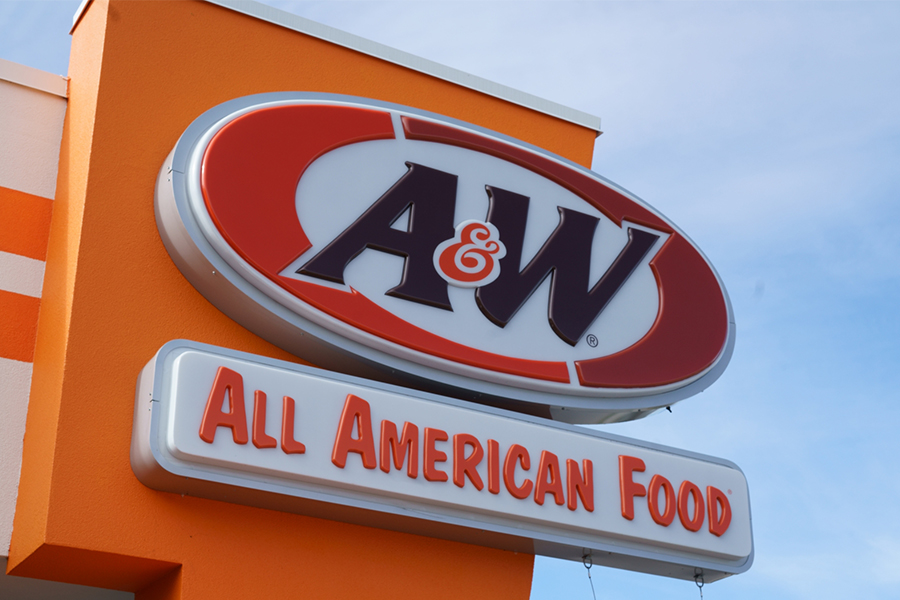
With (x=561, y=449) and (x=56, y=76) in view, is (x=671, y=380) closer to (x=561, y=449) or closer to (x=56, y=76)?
(x=561, y=449)

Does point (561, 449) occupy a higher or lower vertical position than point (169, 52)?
lower

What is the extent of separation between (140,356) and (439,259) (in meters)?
2.02

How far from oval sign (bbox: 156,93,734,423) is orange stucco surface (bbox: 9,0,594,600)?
25cm

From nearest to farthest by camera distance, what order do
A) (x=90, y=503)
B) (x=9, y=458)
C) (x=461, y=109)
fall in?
1. (x=90, y=503)
2. (x=9, y=458)
3. (x=461, y=109)

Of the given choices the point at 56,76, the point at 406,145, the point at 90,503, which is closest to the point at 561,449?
the point at 406,145

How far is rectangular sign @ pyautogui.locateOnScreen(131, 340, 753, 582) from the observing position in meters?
5.36

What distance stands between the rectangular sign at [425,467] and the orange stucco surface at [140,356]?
0.16m

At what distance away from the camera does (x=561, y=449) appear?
20.8 feet

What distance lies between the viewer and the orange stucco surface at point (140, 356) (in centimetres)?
536

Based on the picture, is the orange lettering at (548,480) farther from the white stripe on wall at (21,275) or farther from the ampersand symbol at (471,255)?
the white stripe on wall at (21,275)

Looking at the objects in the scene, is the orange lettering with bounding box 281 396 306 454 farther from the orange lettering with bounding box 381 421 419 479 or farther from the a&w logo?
the a&w logo

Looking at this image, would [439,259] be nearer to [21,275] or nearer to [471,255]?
[471,255]

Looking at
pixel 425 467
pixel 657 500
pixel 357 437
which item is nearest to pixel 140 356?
pixel 357 437

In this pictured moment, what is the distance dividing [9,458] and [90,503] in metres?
0.75
